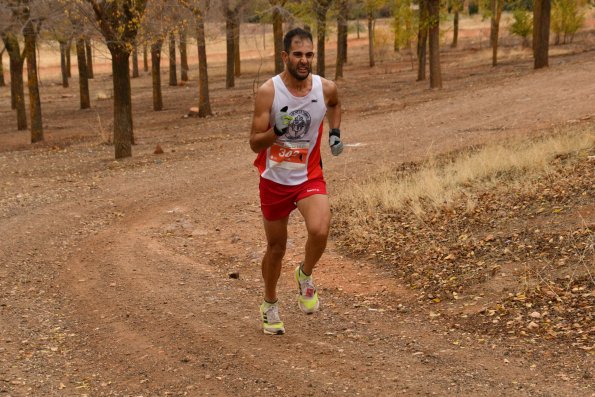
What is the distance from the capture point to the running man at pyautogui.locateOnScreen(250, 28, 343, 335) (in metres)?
5.64

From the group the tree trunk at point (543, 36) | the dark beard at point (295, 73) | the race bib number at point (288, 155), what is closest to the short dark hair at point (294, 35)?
the dark beard at point (295, 73)

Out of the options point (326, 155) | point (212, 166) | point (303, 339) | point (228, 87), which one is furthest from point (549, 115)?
point (228, 87)

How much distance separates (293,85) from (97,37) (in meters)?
13.3

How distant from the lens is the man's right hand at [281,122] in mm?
5484

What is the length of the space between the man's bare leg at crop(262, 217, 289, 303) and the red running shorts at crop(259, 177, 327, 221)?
3.0 inches

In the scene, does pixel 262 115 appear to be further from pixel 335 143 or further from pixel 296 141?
pixel 335 143

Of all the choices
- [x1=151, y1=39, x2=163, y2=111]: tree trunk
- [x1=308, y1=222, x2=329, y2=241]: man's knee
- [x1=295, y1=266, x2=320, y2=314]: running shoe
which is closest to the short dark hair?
[x1=308, y1=222, x2=329, y2=241]: man's knee

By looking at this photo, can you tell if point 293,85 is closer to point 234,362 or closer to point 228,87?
point 234,362

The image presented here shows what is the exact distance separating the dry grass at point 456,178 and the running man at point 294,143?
11.9 ft

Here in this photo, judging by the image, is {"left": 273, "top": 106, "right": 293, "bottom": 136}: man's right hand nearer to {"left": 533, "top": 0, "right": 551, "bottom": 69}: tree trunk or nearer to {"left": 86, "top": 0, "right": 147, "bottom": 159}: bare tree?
{"left": 86, "top": 0, "right": 147, "bottom": 159}: bare tree

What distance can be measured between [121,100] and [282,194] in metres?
11.8

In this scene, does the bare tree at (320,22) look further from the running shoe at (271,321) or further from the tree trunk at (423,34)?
the running shoe at (271,321)

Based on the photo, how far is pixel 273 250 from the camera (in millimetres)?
6090

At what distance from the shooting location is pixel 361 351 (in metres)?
5.74
